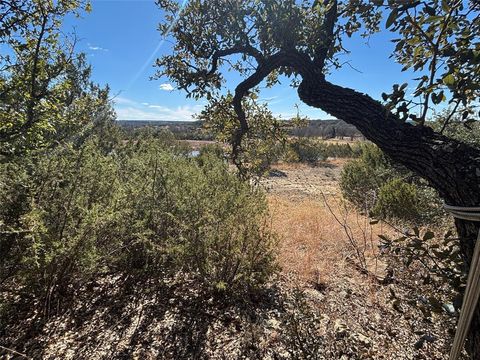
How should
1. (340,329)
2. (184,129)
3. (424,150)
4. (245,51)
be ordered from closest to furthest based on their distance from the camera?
(424,150)
(245,51)
(340,329)
(184,129)

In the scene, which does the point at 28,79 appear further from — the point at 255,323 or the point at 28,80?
the point at 255,323

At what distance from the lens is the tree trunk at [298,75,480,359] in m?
1.14

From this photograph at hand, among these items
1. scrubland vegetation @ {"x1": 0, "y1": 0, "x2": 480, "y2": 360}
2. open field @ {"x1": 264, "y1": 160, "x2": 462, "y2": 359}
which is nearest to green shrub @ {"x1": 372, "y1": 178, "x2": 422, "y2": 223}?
open field @ {"x1": 264, "y1": 160, "x2": 462, "y2": 359}

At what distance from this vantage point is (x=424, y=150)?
1.34 m

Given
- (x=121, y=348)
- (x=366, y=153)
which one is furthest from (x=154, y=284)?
(x=366, y=153)

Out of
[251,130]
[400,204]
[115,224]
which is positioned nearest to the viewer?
[115,224]

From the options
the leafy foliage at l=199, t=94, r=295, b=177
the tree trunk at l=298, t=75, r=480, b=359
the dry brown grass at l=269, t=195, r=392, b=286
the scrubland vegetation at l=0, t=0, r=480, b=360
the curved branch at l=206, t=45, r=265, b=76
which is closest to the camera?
the tree trunk at l=298, t=75, r=480, b=359

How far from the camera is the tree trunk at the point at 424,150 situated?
114cm

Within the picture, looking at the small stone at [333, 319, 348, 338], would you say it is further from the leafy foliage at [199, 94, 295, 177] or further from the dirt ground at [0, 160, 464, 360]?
the leafy foliage at [199, 94, 295, 177]

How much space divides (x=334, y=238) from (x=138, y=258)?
313 centimetres

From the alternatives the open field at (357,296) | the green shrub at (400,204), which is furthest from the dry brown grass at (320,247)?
the green shrub at (400,204)

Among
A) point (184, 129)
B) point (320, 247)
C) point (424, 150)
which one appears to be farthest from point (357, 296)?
point (184, 129)

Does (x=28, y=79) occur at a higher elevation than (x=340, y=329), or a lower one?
higher

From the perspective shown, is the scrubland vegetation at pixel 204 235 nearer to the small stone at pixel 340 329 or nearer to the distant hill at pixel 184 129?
the small stone at pixel 340 329
